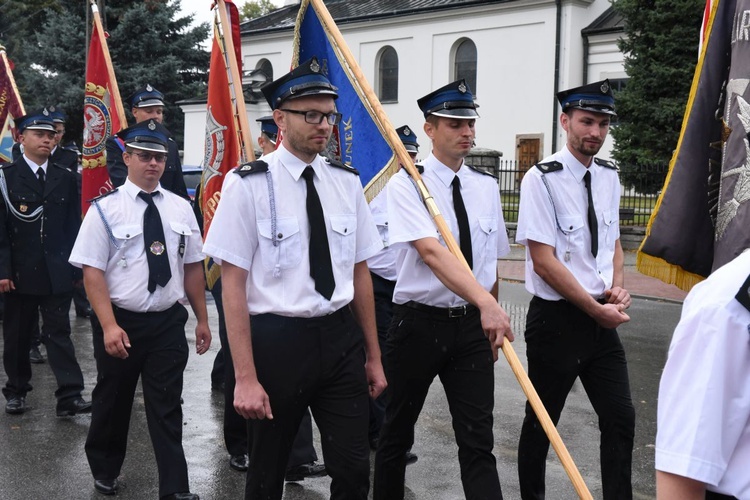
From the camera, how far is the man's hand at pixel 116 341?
4.95m

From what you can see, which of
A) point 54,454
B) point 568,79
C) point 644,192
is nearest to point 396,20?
point 568,79

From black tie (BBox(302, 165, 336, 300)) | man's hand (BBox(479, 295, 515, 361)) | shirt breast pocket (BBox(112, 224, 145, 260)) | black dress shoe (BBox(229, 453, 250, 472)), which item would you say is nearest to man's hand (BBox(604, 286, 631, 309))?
man's hand (BBox(479, 295, 515, 361))

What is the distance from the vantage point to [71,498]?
16.8ft

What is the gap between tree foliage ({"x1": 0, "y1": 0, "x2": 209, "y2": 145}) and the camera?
33.7m

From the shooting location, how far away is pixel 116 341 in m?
4.94

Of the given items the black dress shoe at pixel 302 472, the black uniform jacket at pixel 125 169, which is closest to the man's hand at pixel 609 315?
the black dress shoe at pixel 302 472

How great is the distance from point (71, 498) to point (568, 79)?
1194 inches

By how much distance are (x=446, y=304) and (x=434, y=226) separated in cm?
37

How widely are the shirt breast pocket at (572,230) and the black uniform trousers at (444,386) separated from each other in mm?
620

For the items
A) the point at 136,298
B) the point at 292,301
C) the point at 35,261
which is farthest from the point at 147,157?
the point at 35,261

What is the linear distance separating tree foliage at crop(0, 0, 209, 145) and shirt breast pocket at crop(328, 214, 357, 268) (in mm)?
30762

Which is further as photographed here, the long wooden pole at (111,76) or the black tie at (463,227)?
the long wooden pole at (111,76)

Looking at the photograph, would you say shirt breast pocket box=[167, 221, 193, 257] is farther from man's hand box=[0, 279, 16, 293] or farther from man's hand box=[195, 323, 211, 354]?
man's hand box=[0, 279, 16, 293]

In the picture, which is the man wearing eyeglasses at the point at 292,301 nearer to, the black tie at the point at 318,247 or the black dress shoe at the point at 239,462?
the black tie at the point at 318,247
